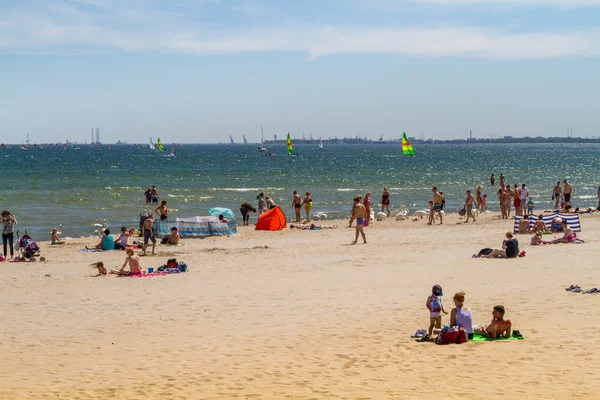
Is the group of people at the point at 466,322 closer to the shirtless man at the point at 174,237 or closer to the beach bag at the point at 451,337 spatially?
the beach bag at the point at 451,337

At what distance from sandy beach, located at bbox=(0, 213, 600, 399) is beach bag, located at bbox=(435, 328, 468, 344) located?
0.15 metres

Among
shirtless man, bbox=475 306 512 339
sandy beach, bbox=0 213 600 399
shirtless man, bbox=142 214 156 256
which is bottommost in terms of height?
sandy beach, bbox=0 213 600 399

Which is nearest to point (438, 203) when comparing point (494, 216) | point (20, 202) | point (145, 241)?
point (494, 216)

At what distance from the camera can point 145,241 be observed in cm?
1906

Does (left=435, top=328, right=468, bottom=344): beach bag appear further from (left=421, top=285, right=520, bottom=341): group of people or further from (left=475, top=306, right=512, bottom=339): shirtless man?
(left=475, top=306, right=512, bottom=339): shirtless man

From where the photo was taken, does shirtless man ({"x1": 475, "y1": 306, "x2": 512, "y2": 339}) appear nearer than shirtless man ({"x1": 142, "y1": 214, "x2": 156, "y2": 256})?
Yes

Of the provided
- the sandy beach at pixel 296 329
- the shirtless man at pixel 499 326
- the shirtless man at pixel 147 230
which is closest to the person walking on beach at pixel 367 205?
the sandy beach at pixel 296 329

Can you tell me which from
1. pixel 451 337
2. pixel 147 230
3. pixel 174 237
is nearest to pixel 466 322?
pixel 451 337

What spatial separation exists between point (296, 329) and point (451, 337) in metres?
2.29

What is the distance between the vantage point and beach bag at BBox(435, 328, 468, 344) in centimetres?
990

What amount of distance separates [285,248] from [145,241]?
12.5 ft

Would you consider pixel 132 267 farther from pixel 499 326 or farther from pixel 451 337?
pixel 499 326

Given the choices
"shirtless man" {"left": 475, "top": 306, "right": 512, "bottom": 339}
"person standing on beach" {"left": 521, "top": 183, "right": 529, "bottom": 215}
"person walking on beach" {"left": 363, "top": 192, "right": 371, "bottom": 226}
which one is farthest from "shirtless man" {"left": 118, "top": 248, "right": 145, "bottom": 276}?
"person standing on beach" {"left": 521, "top": 183, "right": 529, "bottom": 215}

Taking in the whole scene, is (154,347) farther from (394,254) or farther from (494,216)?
(494,216)
